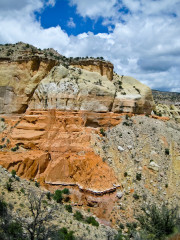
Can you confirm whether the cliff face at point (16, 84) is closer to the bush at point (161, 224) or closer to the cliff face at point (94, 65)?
the cliff face at point (94, 65)

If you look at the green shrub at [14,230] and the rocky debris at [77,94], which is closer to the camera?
the green shrub at [14,230]

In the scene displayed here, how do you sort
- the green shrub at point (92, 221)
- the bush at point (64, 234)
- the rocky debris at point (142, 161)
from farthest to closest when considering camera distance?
the rocky debris at point (142, 161) → the green shrub at point (92, 221) → the bush at point (64, 234)

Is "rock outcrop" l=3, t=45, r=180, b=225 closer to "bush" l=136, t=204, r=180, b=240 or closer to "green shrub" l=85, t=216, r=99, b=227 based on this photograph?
"green shrub" l=85, t=216, r=99, b=227

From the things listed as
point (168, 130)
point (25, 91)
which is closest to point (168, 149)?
point (168, 130)

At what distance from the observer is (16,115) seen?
28.0 meters

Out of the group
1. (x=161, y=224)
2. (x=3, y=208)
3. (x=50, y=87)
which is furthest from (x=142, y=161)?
(x=3, y=208)

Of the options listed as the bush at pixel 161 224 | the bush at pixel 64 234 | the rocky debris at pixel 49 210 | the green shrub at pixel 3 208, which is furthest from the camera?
the bush at pixel 161 224

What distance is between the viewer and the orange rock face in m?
22.3

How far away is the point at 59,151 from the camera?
24.3 metres

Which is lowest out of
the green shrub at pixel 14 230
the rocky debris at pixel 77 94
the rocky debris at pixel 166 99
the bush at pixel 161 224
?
the bush at pixel 161 224

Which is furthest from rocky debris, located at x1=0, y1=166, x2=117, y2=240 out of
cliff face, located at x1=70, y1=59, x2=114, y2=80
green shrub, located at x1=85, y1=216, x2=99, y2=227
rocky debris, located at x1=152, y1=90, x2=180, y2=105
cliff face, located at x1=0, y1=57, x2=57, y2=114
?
rocky debris, located at x1=152, y1=90, x2=180, y2=105

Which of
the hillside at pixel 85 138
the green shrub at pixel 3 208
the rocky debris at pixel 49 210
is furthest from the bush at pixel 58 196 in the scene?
the green shrub at pixel 3 208

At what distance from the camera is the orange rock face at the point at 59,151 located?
2230 cm

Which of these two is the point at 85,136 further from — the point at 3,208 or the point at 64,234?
the point at 3,208
